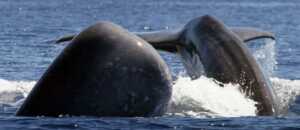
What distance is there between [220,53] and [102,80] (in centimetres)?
463

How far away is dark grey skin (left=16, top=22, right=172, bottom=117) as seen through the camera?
13.0 metres

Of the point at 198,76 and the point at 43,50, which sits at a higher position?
the point at 43,50

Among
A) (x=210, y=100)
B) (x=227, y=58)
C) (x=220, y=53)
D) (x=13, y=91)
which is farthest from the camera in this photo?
(x=13, y=91)

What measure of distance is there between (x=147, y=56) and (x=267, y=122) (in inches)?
89.9

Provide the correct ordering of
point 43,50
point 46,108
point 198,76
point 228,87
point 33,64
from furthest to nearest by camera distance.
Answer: point 43,50, point 33,64, point 198,76, point 228,87, point 46,108

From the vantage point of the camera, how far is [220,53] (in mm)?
17375

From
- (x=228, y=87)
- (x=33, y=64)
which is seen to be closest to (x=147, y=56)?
(x=228, y=87)

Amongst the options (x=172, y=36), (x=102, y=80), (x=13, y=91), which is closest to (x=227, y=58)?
(x=172, y=36)

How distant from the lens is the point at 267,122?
14.6m

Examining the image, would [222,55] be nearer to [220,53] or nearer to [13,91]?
[220,53]

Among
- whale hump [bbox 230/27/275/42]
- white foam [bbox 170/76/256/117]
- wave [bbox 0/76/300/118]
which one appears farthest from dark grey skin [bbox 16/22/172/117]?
whale hump [bbox 230/27/275/42]

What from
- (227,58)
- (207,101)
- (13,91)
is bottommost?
(207,101)

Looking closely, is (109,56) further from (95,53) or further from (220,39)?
(220,39)

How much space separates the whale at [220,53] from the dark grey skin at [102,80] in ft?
9.65
